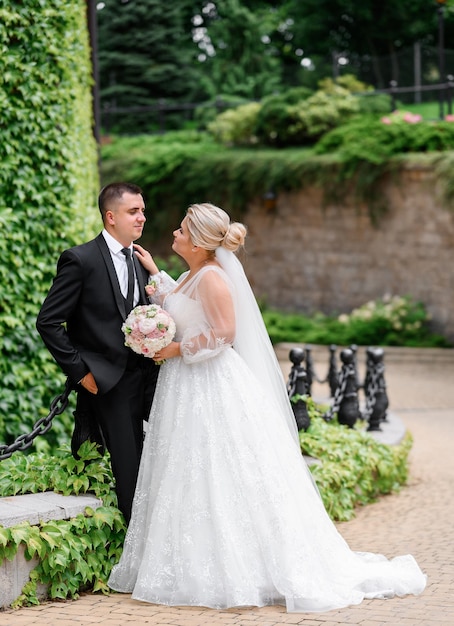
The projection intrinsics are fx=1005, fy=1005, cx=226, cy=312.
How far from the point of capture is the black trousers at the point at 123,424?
5039 mm

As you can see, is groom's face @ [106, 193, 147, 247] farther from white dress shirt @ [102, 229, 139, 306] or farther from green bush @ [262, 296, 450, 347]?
green bush @ [262, 296, 450, 347]

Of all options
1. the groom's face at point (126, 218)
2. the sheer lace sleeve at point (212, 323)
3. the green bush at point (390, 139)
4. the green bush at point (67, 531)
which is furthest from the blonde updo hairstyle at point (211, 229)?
the green bush at point (390, 139)

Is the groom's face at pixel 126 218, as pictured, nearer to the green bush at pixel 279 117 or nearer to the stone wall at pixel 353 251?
the stone wall at pixel 353 251

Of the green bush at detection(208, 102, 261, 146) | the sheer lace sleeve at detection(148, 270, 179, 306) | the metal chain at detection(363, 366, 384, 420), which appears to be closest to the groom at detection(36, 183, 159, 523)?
the sheer lace sleeve at detection(148, 270, 179, 306)

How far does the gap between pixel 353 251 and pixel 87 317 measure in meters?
15.3

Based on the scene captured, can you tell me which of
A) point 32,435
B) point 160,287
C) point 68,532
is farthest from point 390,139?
point 68,532

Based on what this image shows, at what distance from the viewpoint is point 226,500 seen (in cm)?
479

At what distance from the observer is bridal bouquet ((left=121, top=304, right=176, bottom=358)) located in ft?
15.8

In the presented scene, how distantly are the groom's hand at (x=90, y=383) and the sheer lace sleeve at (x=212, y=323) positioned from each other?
0.46 m

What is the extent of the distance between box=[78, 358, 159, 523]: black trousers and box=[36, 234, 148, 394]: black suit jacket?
0.11m

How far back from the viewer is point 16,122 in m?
7.20

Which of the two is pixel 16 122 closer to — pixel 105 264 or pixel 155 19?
pixel 105 264

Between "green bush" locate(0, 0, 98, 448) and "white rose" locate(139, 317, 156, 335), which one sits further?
"green bush" locate(0, 0, 98, 448)

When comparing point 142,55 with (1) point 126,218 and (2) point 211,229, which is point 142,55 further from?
(2) point 211,229
